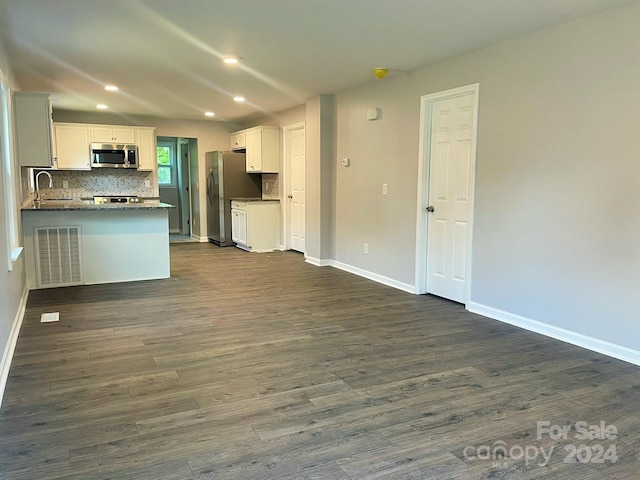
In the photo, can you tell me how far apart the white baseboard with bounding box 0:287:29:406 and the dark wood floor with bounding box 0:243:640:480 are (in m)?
0.07

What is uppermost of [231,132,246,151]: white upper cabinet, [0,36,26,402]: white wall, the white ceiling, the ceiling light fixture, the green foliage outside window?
the white ceiling

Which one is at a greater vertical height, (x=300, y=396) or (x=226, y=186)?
(x=226, y=186)

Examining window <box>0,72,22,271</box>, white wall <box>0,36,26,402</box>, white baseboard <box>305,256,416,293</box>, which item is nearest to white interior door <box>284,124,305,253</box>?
white baseboard <box>305,256,416,293</box>

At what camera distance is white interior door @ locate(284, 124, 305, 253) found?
302 inches

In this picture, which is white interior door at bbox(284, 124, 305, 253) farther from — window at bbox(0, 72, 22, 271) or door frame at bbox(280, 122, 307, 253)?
window at bbox(0, 72, 22, 271)

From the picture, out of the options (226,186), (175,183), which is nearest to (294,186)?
(226,186)

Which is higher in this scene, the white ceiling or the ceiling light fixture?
the white ceiling

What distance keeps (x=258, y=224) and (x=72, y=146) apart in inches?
132

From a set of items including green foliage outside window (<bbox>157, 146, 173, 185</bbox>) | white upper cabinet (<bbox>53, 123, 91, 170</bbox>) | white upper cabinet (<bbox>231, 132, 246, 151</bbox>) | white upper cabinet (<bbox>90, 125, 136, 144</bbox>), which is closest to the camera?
white upper cabinet (<bbox>53, 123, 91, 170</bbox>)

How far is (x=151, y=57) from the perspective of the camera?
4.52m

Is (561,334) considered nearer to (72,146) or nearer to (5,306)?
(5,306)

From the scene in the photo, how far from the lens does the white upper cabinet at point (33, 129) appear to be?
4918mm

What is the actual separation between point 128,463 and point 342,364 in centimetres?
149

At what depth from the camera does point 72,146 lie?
7965 millimetres
